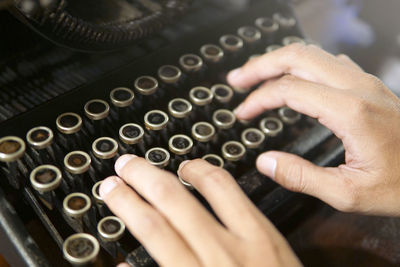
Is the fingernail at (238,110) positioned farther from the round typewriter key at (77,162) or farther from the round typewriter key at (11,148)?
the round typewriter key at (11,148)

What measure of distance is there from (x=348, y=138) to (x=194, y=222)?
Answer: 1.39 feet

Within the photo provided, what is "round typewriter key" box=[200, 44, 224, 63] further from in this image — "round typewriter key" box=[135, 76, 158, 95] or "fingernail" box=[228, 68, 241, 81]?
"round typewriter key" box=[135, 76, 158, 95]

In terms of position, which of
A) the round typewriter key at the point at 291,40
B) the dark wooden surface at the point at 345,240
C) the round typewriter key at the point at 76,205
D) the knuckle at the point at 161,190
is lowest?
the dark wooden surface at the point at 345,240

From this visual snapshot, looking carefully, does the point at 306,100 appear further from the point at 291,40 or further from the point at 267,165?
the point at 291,40

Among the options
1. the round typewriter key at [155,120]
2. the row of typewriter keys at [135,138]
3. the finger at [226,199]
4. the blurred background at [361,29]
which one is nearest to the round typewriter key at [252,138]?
the row of typewriter keys at [135,138]

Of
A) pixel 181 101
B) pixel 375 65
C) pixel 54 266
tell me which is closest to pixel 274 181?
pixel 181 101

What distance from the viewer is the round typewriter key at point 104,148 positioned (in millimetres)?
1014

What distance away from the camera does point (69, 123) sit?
1033 mm

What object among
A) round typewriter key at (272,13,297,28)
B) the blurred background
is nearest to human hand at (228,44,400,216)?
round typewriter key at (272,13,297,28)

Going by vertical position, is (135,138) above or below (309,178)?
above

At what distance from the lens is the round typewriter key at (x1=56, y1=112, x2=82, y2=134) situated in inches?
40.1

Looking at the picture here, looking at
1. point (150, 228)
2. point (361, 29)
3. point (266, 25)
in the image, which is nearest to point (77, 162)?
point (150, 228)

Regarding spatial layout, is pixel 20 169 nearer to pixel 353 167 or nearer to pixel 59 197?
pixel 59 197

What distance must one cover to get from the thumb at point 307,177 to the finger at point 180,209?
0.27 meters
